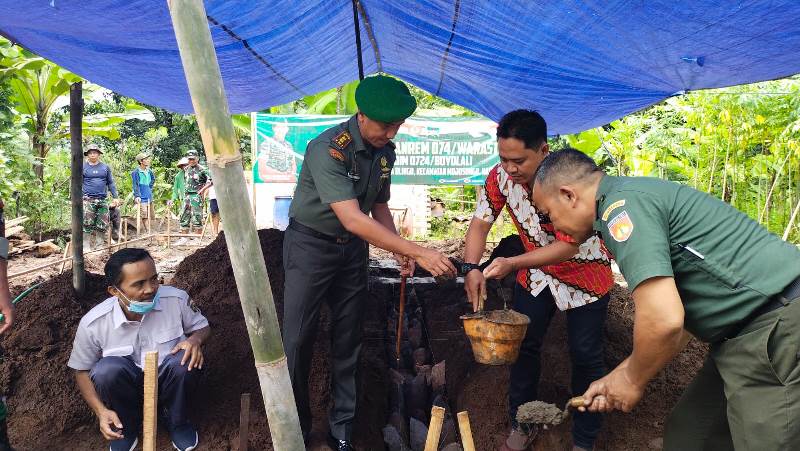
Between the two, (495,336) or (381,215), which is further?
(381,215)

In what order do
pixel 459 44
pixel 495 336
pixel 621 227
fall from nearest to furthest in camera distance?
pixel 621 227, pixel 495 336, pixel 459 44

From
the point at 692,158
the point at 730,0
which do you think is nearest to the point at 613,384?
the point at 730,0

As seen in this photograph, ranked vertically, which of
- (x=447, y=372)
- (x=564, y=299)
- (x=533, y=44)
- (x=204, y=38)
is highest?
(x=533, y=44)

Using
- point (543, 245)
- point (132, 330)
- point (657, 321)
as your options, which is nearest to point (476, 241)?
point (543, 245)

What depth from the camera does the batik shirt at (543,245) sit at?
2.84 meters

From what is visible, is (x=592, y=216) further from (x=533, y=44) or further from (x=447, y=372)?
(x=447, y=372)

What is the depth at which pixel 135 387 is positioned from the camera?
2838 mm

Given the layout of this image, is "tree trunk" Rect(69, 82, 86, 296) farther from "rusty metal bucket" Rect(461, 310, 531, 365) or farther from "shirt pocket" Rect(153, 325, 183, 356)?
"rusty metal bucket" Rect(461, 310, 531, 365)

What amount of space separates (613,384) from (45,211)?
12283 mm

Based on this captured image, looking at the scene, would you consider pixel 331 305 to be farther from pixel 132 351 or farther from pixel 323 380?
pixel 132 351

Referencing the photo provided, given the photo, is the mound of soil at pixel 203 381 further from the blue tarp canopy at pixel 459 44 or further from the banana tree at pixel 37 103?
the banana tree at pixel 37 103

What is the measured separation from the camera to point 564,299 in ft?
9.34

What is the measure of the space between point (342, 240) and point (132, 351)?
123 cm

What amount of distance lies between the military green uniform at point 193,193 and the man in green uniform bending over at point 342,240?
9860 mm
